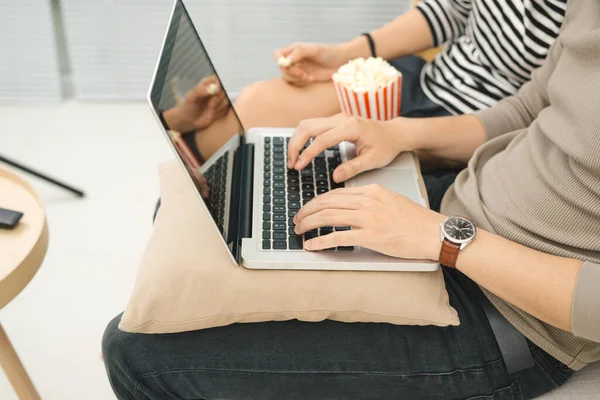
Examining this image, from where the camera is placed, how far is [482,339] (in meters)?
0.89

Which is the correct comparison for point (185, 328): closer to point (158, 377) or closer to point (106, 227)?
point (158, 377)

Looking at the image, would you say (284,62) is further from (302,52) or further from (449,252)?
(449,252)

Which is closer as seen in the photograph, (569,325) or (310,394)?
(569,325)

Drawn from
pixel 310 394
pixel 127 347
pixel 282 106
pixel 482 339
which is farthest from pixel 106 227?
pixel 482 339

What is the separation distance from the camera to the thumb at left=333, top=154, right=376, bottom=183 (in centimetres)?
99

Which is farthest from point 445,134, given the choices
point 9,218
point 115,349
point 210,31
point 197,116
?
point 210,31

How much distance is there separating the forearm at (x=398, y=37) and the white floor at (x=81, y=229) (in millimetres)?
799

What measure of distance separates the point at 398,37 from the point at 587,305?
83 centimetres

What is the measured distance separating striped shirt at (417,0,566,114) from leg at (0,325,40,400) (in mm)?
954

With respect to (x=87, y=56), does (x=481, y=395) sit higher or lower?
lower

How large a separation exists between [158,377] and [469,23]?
949 mm

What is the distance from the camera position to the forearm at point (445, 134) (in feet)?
3.55

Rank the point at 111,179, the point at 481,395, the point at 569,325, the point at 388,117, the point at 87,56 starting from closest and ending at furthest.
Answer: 1. the point at 569,325
2. the point at 481,395
3. the point at 388,117
4. the point at 111,179
5. the point at 87,56

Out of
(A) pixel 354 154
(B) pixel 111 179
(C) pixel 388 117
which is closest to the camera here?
(A) pixel 354 154
